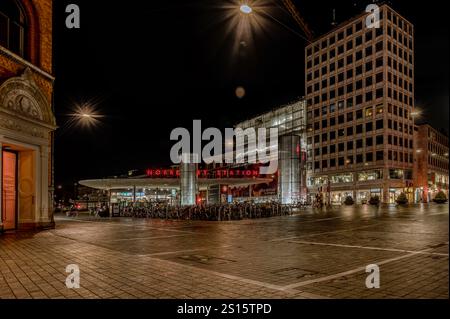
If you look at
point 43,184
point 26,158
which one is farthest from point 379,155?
point 26,158

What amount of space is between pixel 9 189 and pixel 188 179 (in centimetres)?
1909

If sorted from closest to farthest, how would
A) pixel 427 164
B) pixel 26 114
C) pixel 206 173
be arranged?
1. pixel 26 114
2. pixel 206 173
3. pixel 427 164

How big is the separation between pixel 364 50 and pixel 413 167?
2437cm

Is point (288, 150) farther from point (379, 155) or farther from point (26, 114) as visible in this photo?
point (379, 155)

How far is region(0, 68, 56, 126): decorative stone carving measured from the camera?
15102 millimetres

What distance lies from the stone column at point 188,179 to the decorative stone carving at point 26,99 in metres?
17.1

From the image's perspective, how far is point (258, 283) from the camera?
20.7 feet

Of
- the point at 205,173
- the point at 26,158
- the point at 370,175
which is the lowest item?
the point at 370,175

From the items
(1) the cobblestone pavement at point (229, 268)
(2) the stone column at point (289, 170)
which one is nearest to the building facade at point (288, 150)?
(2) the stone column at point (289, 170)

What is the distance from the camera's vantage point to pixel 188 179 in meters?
34.6

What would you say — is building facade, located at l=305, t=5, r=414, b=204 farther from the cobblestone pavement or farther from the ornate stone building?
the cobblestone pavement

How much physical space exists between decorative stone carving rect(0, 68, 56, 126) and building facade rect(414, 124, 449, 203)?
71.9 metres

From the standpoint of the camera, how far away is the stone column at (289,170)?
39375 mm
